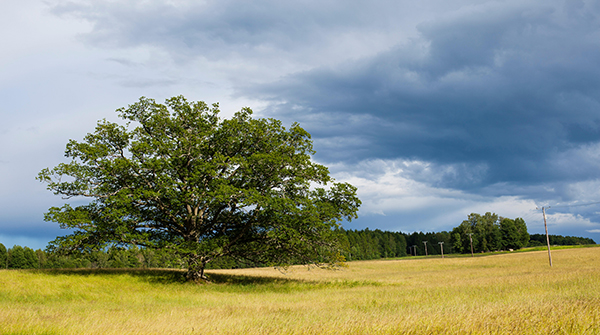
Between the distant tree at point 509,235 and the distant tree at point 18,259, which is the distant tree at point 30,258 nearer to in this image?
the distant tree at point 18,259

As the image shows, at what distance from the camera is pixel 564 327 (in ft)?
23.3

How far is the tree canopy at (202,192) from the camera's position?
22500mm

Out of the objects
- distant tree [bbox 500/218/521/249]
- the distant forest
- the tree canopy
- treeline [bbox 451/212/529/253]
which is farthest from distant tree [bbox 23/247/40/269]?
distant tree [bbox 500/218/521/249]

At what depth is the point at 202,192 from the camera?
22.3 metres

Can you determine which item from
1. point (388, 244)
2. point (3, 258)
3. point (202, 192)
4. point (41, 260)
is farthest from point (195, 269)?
point (388, 244)

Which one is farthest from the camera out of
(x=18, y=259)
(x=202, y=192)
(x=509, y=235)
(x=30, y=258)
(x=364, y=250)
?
(x=364, y=250)

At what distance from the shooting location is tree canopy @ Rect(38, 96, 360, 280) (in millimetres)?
22500

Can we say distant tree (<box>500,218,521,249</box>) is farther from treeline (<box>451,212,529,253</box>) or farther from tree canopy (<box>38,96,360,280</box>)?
tree canopy (<box>38,96,360,280</box>)

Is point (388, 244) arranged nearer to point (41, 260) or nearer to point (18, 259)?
point (41, 260)

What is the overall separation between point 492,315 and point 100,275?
24130 mm

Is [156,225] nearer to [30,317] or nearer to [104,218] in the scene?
[104,218]

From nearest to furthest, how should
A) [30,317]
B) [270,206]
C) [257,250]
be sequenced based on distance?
[30,317], [270,206], [257,250]

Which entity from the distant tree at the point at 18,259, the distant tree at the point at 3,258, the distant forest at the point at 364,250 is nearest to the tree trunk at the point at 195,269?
the distant forest at the point at 364,250

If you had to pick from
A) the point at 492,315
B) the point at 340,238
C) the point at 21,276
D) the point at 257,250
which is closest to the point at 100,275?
the point at 21,276
